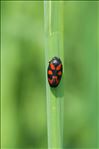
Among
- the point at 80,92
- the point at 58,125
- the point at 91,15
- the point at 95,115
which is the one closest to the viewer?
the point at 58,125

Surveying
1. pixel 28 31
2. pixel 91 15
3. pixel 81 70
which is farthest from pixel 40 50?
pixel 91 15

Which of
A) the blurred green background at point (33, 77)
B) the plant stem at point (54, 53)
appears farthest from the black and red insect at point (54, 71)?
the blurred green background at point (33, 77)

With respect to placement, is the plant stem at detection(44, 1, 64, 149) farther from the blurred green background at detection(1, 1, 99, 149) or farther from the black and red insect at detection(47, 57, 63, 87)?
the blurred green background at detection(1, 1, 99, 149)

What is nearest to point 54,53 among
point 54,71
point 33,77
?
point 54,71

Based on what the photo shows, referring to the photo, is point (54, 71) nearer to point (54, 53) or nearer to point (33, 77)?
point (54, 53)

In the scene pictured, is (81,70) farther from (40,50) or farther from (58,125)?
(58,125)

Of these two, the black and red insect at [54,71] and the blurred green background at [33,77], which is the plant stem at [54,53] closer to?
the black and red insect at [54,71]

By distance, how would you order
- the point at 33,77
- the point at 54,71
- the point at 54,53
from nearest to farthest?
1. the point at 54,53
2. the point at 54,71
3. the point at 33,77
